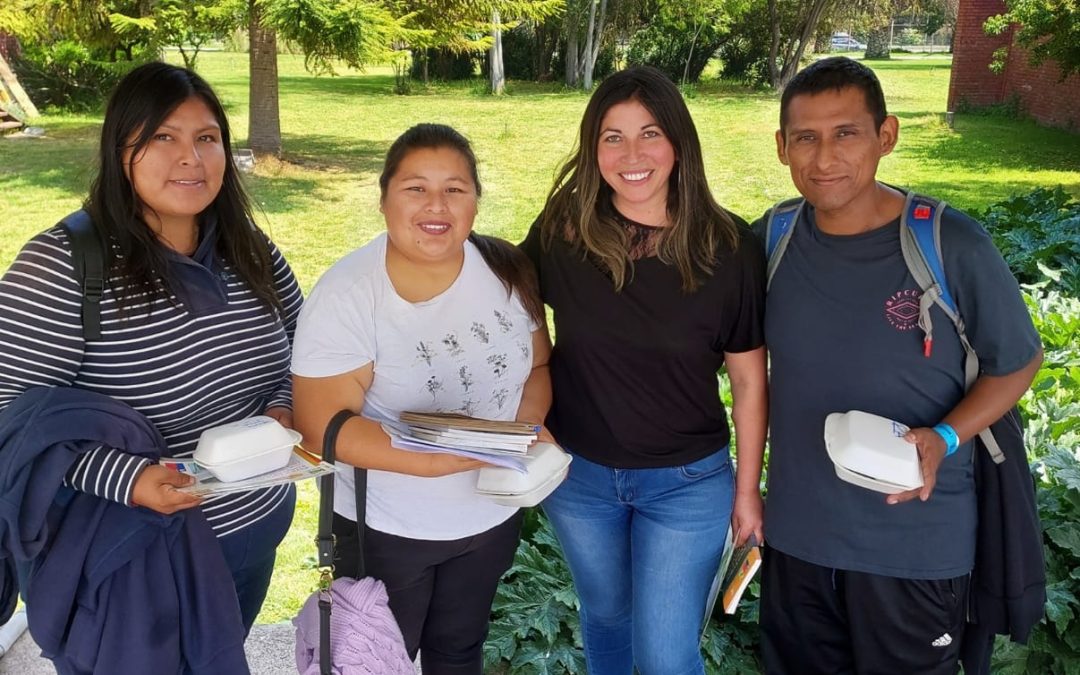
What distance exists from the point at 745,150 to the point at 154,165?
14439 millimetres

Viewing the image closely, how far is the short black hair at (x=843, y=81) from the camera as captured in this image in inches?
78.1

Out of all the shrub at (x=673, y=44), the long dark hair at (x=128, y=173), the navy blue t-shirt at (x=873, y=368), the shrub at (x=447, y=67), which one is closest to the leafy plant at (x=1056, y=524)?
the navy blue t-shirt at (x=873, y=368)

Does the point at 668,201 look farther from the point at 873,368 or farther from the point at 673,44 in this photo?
the point at 673,44

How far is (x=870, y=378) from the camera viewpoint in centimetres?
189

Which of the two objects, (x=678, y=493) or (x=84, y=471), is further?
(x=678, y=493)

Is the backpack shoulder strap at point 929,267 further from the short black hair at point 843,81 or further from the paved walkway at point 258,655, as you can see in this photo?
the paved walkway at point 258,655

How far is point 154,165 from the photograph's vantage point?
5.91ft

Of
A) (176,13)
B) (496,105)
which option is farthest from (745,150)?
(176,13)

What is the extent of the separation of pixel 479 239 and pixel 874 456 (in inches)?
39.5

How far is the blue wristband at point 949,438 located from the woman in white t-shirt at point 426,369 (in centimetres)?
88

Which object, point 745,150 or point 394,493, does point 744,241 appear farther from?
point 745,150

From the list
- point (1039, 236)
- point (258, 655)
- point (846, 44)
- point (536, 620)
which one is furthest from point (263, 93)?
point (846, 44)

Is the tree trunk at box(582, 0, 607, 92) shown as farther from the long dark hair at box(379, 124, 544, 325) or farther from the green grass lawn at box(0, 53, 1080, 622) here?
the long dark hair at box(379, 124, 544, 325)

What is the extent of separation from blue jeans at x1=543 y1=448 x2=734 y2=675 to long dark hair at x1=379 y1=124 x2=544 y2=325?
1.45ft
